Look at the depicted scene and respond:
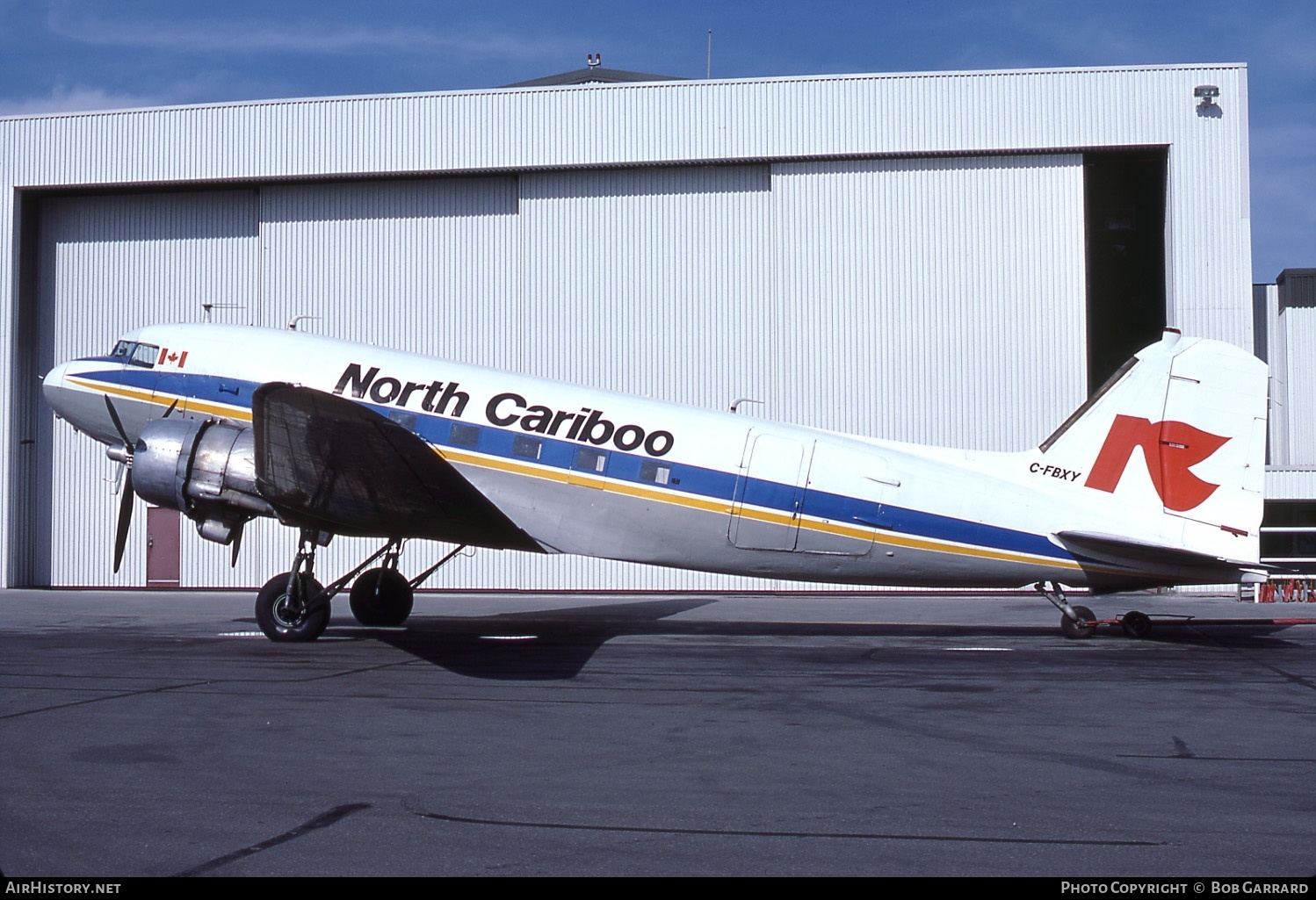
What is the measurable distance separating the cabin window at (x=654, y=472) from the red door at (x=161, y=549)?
18.2 meters

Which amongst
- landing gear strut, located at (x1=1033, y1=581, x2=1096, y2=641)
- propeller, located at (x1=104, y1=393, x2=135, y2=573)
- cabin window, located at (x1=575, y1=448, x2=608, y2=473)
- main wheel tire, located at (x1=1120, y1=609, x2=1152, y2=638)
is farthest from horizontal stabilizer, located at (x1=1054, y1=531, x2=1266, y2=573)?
propeller, located at (x1=104, y1=393, x2=135, y2=573)

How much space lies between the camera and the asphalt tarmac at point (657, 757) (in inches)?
221

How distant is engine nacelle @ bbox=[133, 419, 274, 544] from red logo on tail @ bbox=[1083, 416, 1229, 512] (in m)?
10.9

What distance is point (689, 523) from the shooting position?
15.2m

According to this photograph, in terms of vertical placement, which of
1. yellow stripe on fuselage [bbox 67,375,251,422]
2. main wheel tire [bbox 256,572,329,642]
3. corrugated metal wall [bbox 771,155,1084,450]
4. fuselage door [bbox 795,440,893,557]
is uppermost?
corrugated metal wall [bbox 771,155,1084,450]

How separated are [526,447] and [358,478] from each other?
8.56ft

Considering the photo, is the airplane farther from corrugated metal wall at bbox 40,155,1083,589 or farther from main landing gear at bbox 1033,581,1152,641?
corrugated metal wall at bbox 40,155,1083,589

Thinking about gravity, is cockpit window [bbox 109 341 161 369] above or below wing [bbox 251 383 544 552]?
above

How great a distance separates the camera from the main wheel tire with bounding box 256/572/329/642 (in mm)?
14703

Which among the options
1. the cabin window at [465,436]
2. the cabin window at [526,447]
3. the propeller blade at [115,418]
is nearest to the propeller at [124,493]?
the propeller blade at [115,418]

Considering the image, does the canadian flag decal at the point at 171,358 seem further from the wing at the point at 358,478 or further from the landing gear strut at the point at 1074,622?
the landing gear strut at the point at 1074,622

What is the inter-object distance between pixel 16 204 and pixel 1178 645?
94.7 ft

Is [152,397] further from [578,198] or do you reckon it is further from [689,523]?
[578,198]

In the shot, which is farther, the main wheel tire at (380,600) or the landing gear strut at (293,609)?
the main wheel tire at (380,600)
